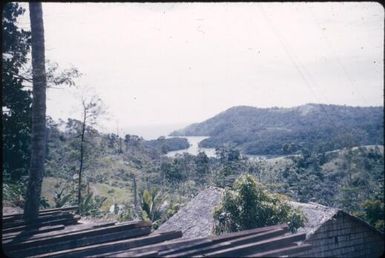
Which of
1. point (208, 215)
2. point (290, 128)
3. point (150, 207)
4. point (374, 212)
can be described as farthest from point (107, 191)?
point (290, 128)

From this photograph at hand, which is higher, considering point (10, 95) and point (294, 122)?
point (294, 122)

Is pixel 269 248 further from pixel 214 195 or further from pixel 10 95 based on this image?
pixel 214 195

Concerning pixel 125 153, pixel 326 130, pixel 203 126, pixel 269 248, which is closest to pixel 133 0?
pixel 269 248

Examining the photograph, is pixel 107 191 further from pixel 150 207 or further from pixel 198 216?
pixel 198 216

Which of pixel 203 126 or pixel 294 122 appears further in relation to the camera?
pixel 203 126

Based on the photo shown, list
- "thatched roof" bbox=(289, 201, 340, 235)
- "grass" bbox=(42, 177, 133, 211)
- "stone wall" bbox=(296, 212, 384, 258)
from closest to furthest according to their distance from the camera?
"thatched roof" bbox=(289, 201, 340, 235) < "stone wall" bbox=(296, 212, 384, 258) < "grass" bbox=(42, 177, 133, 211)

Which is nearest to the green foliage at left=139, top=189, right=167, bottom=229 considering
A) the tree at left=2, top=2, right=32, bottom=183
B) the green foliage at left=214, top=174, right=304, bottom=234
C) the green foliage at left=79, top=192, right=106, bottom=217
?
the green foliage at left=79, top=192, right=106, bottom=217

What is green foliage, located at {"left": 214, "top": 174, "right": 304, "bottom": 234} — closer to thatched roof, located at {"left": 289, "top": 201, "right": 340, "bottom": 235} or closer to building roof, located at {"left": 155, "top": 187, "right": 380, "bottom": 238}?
thatched roof, located at {"left": 289, "top": 201, "right": 340, "bottom": 235}
